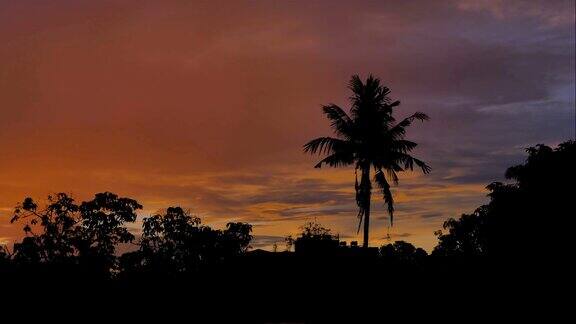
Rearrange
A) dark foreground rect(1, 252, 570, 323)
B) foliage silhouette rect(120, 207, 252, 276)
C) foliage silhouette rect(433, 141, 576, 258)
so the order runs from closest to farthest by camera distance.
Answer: dark foreground rect(1, 252, 570, 323) → foliage silhouette rect(433, 141, 576, 258) → foliage silhouette rect(120, 207, 252, 276)

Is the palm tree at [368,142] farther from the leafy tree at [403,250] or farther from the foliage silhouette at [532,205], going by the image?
the leafy tree at [403,250]

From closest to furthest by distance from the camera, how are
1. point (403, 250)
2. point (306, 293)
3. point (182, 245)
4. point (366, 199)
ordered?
1. point (306, 293)
2. point (366, 199)
3. point (182, 245)
4. point (403, 250)

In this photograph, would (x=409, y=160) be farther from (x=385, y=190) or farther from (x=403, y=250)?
(x=403, y=250)

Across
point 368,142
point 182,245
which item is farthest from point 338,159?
point 182,245

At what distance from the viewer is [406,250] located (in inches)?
2891

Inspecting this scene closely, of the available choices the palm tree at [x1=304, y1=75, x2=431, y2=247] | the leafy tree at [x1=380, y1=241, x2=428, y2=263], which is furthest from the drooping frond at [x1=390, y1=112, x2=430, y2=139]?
the leafy tree at [x1=380, y1=241, x2=428, y2=263]

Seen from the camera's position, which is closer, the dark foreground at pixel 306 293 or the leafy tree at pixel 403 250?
the dark foreground at pixel 306 293

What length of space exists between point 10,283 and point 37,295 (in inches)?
73.2

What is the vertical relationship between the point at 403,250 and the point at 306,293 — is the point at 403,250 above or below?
above

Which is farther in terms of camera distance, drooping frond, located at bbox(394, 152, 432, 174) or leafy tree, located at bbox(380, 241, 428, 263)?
leafy tree, located at bbox(380, 241, 428, 263)

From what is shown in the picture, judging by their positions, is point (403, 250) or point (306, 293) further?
point (403, 250)

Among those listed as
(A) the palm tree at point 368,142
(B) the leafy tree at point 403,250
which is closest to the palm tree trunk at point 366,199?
(A) the palm tree at point 368,142

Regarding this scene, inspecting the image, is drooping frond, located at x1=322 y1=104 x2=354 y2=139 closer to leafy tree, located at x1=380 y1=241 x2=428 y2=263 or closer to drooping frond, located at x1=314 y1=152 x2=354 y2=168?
drooping frond, located at x1=314 y1=152 x2=354 y2=168

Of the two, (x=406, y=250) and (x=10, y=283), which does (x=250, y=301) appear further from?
(x=406, y=250)
